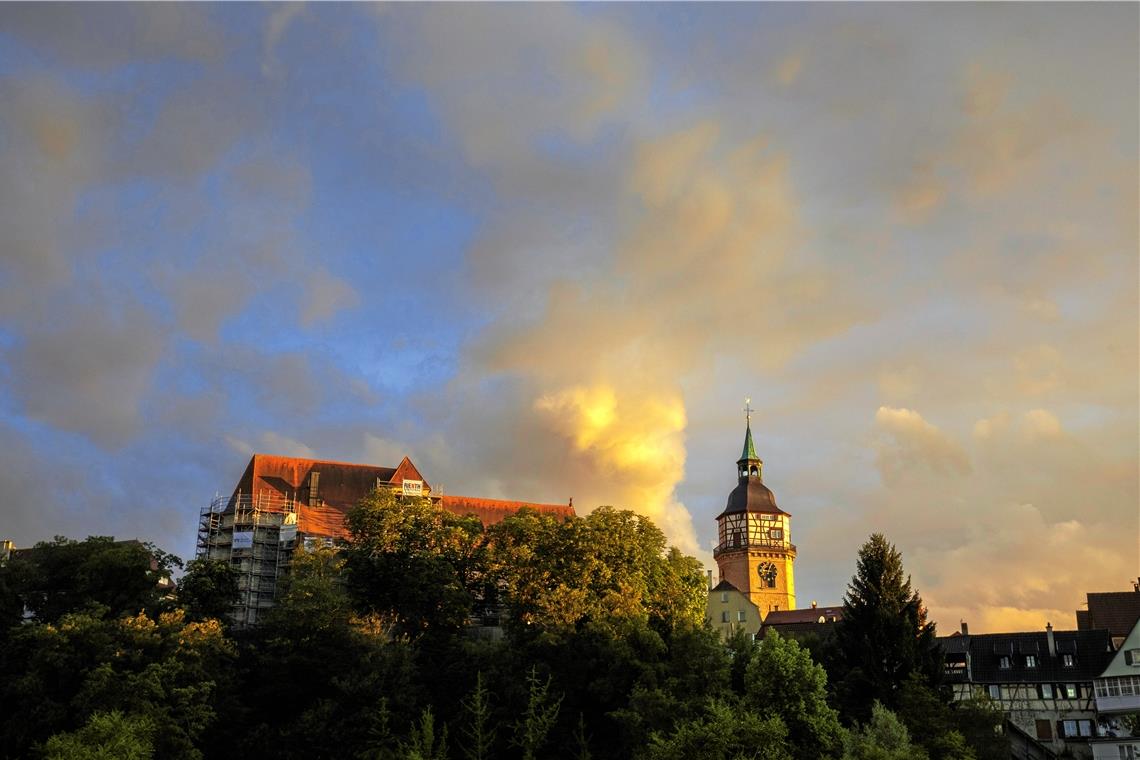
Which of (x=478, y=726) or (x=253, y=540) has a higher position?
(x=253, y=540)

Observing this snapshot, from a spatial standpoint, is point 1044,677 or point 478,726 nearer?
point 478,726

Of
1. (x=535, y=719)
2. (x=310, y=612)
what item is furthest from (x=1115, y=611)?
(x=310, y=612)

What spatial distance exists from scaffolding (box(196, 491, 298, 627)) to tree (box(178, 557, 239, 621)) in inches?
678

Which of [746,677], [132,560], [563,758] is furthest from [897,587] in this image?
[132,560]

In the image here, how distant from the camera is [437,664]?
67.2 m

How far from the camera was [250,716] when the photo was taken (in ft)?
208

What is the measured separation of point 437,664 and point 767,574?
257 ft

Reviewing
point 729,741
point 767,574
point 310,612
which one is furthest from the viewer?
point 767,574

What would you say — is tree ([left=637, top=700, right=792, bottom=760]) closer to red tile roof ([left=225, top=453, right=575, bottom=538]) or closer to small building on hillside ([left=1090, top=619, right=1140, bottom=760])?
small building on hillside ([left=1090, top=619, right=1140, bottom=760])

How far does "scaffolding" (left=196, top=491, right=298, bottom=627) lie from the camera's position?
302 ft

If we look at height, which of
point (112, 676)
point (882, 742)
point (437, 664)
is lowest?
point (882, 742)

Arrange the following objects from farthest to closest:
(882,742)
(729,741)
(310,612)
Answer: (310,612), (882,742), (729,741)

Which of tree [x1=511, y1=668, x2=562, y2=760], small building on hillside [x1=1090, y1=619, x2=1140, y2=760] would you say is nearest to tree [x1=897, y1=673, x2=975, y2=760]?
tree [x1=511, y1=668, x2=562, y2=760]

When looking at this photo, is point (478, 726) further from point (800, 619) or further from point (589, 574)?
point (800, 619)
